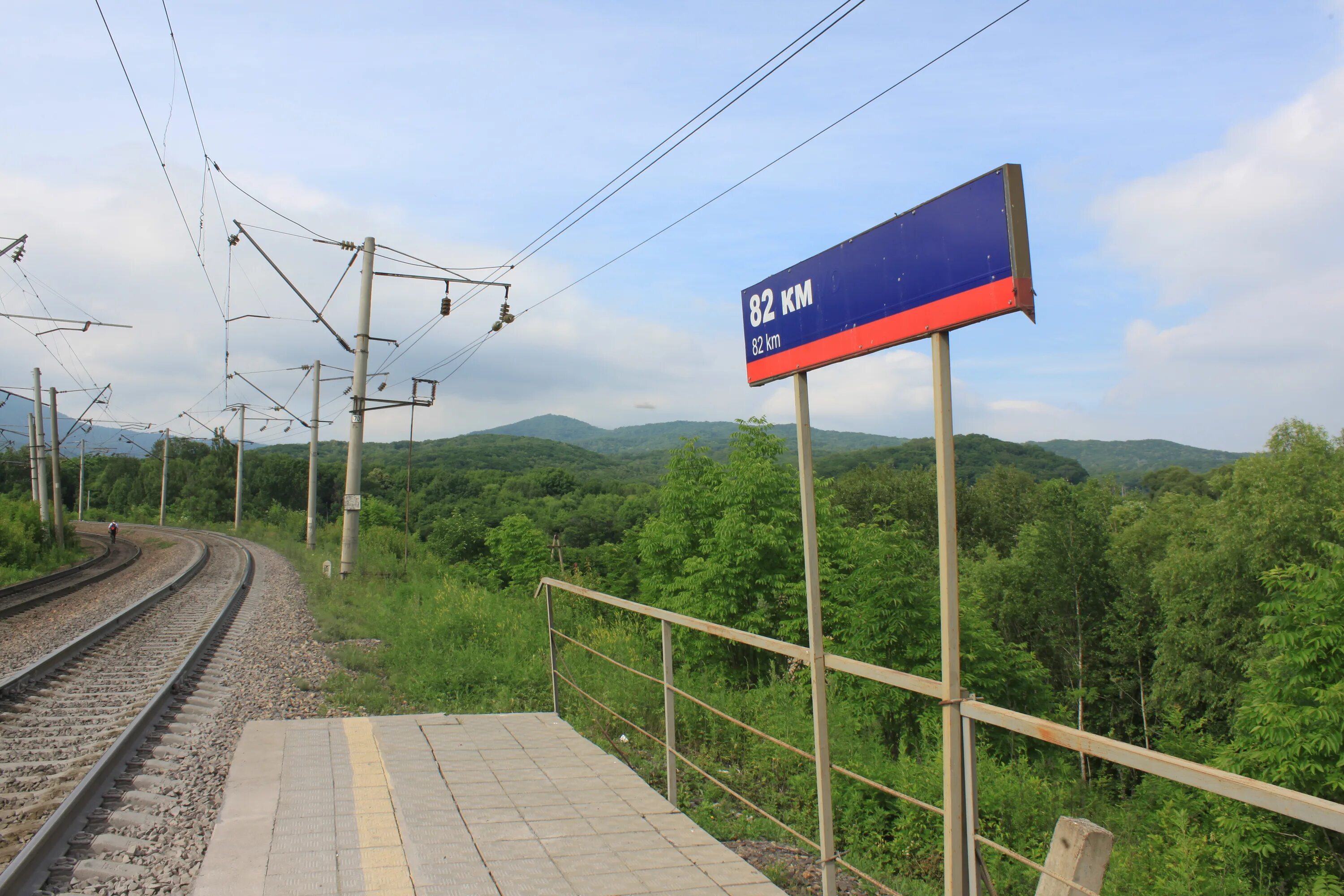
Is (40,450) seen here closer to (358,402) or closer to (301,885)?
(358,402)

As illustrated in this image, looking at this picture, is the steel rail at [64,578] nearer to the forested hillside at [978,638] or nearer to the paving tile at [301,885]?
the forested hillside at [978,638]

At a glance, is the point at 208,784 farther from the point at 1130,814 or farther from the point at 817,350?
the point at 1130,814

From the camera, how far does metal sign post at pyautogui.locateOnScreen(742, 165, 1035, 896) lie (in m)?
2.19

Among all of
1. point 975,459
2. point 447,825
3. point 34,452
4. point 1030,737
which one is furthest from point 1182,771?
point 975,459

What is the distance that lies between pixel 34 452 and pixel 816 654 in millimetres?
41477

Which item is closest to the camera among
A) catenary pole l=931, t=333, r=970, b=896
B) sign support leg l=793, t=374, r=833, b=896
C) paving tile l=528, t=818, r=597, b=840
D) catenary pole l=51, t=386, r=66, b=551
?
catenary pole l=931, t=333, r=970, b=896

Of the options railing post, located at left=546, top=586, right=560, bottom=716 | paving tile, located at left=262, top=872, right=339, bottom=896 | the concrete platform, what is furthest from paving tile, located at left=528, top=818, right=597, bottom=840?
railing post, located at left=546, top=586, right=560, bottom=716

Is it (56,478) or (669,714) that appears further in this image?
(56,478)

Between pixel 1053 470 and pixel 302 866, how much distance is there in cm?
10627

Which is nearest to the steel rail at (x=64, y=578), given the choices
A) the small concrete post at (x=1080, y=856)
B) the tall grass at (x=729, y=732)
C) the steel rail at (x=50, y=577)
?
the steel rail at (x=50, y=577)

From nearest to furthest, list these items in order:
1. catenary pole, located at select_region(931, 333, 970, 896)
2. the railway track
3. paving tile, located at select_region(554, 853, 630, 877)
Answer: catenary pole, located at select_region(931, 333, 970, 896) < paving tile, located at select_region(554, 853, 630, 877) < the railway track

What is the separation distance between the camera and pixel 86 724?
7156mm

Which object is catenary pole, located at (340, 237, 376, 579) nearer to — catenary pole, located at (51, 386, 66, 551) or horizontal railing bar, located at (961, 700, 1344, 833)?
catenary pole, located at (51, 386, 66, 551)

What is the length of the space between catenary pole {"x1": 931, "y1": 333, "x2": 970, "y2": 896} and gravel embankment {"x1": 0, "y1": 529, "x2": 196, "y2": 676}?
1115 cm
